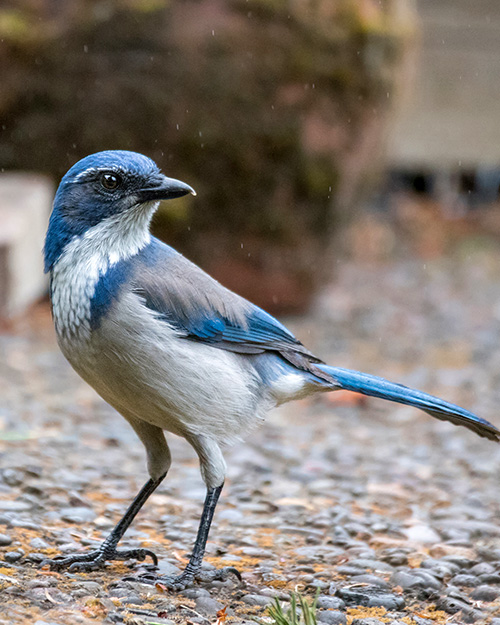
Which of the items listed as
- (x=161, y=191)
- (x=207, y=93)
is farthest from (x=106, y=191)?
(x=207, y=93)

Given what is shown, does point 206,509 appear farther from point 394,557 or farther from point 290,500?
point 290,500

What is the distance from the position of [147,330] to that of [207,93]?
4.70 m

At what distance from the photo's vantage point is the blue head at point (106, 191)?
10.5ft

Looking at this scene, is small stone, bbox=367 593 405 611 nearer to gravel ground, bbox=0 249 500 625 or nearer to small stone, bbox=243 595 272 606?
gravel ground, bbox=0 249 500 625

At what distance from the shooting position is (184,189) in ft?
10.5

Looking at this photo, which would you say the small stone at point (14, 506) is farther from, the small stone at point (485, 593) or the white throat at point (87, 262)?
the small stone at point (485, 593)

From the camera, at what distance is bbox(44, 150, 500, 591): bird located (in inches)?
121

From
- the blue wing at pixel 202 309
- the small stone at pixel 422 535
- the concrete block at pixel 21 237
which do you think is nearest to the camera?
the blue wing at pixel 202 309

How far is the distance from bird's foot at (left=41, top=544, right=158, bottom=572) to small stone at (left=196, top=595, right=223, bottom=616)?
0.39 metres

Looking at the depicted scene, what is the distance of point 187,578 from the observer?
320 cm

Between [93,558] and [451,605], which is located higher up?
[451,605]

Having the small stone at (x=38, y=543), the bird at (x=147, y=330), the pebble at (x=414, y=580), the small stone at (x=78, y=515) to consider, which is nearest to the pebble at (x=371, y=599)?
the pebble at (x=414, y=580)

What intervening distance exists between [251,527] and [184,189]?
1.63m

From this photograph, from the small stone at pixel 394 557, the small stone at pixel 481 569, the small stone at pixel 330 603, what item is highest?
the small stone at pixel 481 569
